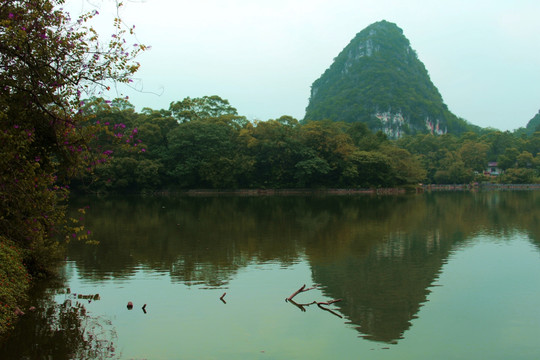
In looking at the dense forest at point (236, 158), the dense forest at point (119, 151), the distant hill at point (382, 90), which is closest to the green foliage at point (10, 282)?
the dense forest at point (119, 151)

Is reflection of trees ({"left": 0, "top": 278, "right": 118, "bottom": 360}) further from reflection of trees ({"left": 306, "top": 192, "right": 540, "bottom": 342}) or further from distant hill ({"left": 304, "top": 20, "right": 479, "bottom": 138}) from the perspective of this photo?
distant hill ({"left": 304, "top": 20, "right": 479, "bottom": 138})

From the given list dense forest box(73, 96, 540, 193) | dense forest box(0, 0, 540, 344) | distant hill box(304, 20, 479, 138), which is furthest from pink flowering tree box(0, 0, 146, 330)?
distant hill box(304, 20, 479, 138)

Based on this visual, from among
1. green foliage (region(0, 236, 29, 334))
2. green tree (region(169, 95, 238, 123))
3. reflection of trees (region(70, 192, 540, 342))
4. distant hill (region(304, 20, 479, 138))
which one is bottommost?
reflection of trees (region(70, 192, 540, 342))

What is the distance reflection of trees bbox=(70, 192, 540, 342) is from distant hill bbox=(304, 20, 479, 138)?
4364 inches

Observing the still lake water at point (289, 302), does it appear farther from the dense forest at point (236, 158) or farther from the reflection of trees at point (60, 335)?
the dense forest at point (236, 158)

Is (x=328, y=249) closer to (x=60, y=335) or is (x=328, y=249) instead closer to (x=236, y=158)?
(x=60, y=335)

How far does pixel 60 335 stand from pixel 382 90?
473 feet

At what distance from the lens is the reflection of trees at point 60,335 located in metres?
7.36

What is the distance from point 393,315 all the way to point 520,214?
24705mm

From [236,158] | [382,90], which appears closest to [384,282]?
[236,158]

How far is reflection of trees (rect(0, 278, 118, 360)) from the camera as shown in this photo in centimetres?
736

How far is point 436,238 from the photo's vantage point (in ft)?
64.6

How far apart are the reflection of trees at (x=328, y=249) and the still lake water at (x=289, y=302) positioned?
0.24ft

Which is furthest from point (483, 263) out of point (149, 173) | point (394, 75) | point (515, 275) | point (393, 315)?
point (394, 75)
